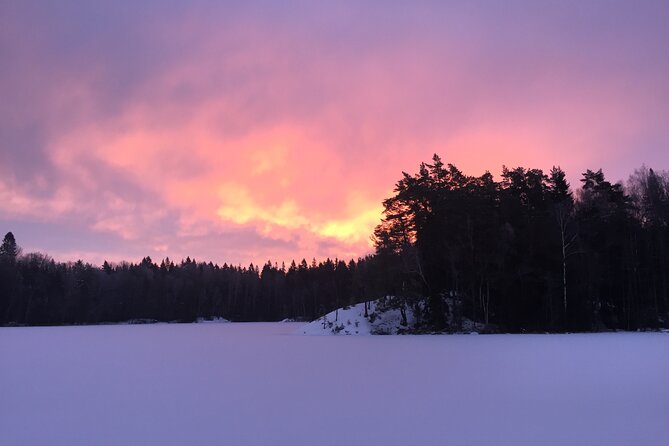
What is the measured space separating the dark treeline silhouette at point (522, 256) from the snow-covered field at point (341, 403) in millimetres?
27974

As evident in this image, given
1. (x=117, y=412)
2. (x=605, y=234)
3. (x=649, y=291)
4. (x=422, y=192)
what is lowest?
(x=117, y=412)

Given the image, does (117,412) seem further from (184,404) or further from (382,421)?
(382,421)

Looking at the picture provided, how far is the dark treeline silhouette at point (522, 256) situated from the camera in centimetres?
4475

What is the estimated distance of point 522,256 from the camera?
45875mm

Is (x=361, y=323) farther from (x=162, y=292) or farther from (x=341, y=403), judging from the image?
(x=162, y=292)

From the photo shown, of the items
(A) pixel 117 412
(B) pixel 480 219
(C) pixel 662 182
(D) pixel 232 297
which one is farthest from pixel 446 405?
(D) pixel 232 297

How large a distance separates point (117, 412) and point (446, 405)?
6.51m

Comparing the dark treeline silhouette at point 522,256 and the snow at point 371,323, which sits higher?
the dark treeline silhouette at point 522,256

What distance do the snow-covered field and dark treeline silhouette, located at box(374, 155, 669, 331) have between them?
1101 inches

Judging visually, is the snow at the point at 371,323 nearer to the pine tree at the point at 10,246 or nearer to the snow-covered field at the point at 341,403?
the snow-covered field at the point at 341,403

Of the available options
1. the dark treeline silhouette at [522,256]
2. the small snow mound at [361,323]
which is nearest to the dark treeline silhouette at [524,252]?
the dark treeline silhouette at [522,256]

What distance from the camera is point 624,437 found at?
6.98 metres

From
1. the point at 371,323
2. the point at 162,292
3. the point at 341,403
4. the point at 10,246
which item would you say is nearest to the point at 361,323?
the point at 371,323

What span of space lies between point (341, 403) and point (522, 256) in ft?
133
